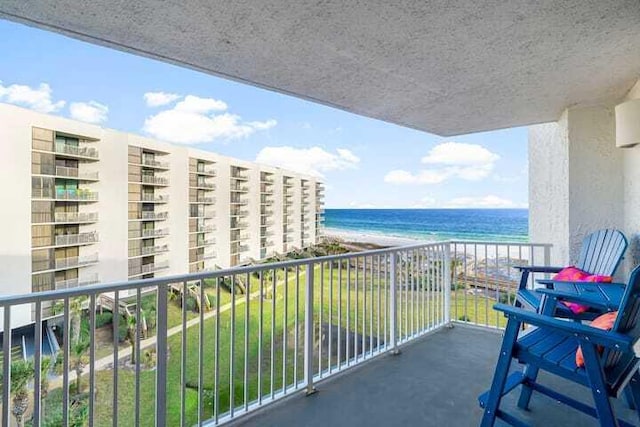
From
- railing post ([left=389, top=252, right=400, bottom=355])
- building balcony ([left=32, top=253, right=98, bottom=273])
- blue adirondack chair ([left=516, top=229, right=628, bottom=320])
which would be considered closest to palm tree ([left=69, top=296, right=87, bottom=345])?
railing post ([left=389, top=252, right=400, bottom=355])

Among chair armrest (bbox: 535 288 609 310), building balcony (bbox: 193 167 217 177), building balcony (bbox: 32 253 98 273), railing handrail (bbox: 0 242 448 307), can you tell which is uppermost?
building balcony (bbox: 193 167 217 177)

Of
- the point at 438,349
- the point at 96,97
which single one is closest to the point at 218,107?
the point at 96,97

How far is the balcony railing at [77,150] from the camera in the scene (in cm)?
→ 1092

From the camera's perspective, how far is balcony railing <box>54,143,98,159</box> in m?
10.9

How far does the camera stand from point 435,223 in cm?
2292

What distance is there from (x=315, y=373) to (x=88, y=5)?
2.58m

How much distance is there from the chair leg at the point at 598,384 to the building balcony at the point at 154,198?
15.0 m

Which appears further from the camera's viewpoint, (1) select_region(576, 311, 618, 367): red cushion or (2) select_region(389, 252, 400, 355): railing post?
(2) select_region(389, 252, 400, 355): railing post

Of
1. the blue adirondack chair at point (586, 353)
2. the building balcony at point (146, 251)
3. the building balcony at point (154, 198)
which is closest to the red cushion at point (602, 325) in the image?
the blue adirondack chair at point (586, 353)

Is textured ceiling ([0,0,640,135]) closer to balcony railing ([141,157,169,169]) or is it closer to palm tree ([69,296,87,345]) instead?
palm tree ([69,296,87,345])

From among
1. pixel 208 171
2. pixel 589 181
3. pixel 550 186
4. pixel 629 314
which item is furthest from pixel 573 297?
pixel 208 171

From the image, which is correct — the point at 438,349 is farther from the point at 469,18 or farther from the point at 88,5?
the point at 88,5

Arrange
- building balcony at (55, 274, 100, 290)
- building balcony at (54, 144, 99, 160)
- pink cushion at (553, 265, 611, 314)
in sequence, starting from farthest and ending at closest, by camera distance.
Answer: building balcony at (55, 274, 100, 290)
building balcony at (54, 144, 99, 160)
pink cushion at (553, 265, 611, 314)

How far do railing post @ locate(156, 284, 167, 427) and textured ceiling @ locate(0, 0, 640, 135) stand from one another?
1351mm
